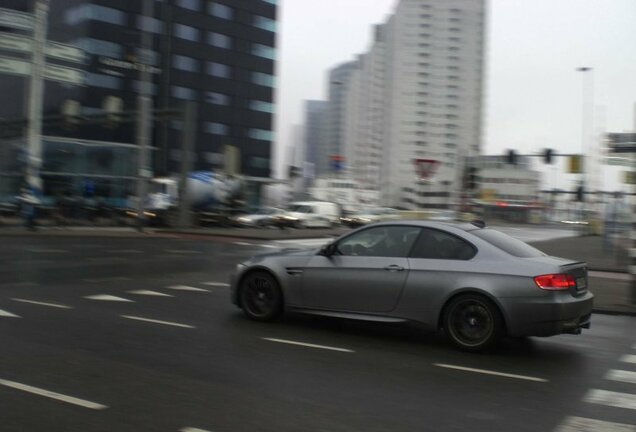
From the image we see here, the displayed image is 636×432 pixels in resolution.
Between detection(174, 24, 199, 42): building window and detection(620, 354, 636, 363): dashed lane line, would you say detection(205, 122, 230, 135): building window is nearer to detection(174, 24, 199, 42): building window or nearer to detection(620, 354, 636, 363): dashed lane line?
detection(174, 24, 199, 42): building window

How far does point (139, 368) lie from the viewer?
5691 millimetres

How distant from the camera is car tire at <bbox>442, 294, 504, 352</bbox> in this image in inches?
262

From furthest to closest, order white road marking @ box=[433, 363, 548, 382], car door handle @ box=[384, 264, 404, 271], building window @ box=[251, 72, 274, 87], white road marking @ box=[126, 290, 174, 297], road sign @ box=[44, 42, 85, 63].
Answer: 1. building window @ box=[251, 72, 274, 87]
2. road sign @ box=[44, 42, 85, 63]
3. white road marking @ box=[126, 290, 174, 297]
4. car door handle @ box=[384, 264, 404, 271]
5. white road marking @ box=[433, 363, 548, 382]

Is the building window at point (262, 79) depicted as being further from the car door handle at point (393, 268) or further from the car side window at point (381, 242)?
the car door handle at point (393, 268)

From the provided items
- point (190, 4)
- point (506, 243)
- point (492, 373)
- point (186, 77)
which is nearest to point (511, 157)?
point (506, 243)

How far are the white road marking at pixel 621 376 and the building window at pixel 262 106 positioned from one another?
68503 mm

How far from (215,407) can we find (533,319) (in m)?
3.48

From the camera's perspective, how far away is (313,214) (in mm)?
40250

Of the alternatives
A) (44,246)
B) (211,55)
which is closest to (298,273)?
(44,246)

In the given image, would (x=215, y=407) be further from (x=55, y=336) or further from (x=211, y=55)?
(x=211, y=55)

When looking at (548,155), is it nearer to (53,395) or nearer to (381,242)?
(381,242)

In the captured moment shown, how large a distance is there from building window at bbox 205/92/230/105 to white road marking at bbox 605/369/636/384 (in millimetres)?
64980

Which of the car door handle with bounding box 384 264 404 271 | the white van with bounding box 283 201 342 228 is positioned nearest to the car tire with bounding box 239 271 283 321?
the car door handle with bounding box 384 264 404 271

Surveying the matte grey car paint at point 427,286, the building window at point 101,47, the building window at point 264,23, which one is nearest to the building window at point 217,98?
the building window at point 264,23
